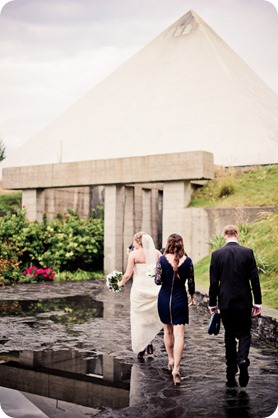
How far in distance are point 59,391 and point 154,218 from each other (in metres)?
15.3

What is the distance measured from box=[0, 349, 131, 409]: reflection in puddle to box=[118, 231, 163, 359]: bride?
1.41 ft

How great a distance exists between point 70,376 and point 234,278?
208 cm

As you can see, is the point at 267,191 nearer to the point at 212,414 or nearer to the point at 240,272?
the point at 240,272

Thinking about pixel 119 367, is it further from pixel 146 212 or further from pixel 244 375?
pixel 146 212

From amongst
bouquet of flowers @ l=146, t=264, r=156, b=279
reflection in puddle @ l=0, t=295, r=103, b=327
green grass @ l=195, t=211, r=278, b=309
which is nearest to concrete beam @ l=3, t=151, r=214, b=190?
green grass @ l=195, t=211, r=278, b=309

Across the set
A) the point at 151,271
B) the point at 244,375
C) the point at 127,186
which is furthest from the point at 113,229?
the point at 244,375

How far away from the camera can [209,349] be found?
771 centimetres

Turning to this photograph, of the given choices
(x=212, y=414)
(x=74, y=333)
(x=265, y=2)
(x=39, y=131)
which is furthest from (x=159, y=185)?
(x=39, y=131)

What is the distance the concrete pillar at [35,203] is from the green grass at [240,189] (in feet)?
20.9

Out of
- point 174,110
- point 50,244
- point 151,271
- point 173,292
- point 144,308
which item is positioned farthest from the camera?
point 174,110

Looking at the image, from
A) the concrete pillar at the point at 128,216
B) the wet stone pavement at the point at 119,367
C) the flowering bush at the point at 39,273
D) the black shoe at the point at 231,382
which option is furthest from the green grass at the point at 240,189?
the black shoe at the point at 231,382

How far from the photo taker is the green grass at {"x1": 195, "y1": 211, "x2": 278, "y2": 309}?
1050 cm

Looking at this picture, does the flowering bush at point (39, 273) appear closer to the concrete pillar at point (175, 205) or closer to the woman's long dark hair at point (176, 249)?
the concrete pillar at point (175, 205)

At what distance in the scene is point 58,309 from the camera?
11.4 meters
